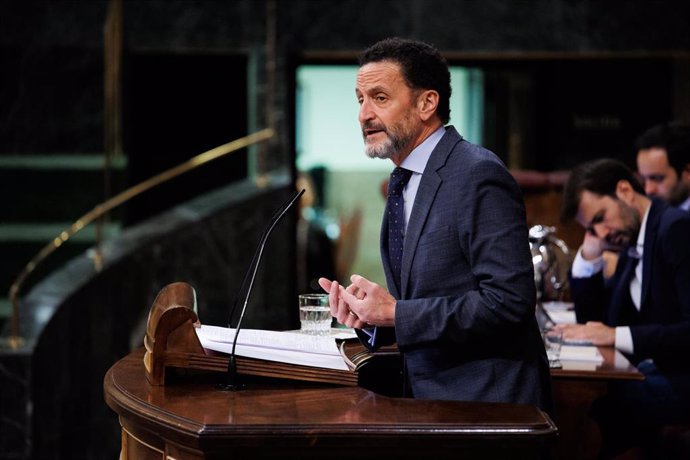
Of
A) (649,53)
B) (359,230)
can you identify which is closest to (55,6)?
(649,53)

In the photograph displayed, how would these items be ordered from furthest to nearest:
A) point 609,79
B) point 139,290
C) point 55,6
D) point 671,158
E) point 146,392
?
point 609,79, point 55,6, point 139,290, point 671,158, point 146,392

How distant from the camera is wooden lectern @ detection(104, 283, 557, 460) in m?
2.10

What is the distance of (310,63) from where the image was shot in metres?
6.75

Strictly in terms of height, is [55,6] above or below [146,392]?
above

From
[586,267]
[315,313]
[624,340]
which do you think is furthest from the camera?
[586,267]

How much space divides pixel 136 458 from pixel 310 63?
4.62 meters

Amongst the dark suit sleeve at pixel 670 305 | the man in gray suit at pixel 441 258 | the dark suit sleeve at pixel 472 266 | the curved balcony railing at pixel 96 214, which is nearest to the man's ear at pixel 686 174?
the dark suit sleeve at pixel 670 305

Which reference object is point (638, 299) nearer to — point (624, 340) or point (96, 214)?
point (624, 340)

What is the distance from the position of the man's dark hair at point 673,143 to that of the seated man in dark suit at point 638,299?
516 millimetres

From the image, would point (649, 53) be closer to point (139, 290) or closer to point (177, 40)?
point (177, 40)

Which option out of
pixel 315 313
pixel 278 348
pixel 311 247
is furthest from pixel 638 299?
pixel 311 247

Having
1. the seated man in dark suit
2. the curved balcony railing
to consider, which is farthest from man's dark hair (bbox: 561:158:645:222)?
the curved balcony railing

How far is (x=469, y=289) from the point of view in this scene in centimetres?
252

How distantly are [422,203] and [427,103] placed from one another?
0.88ft
